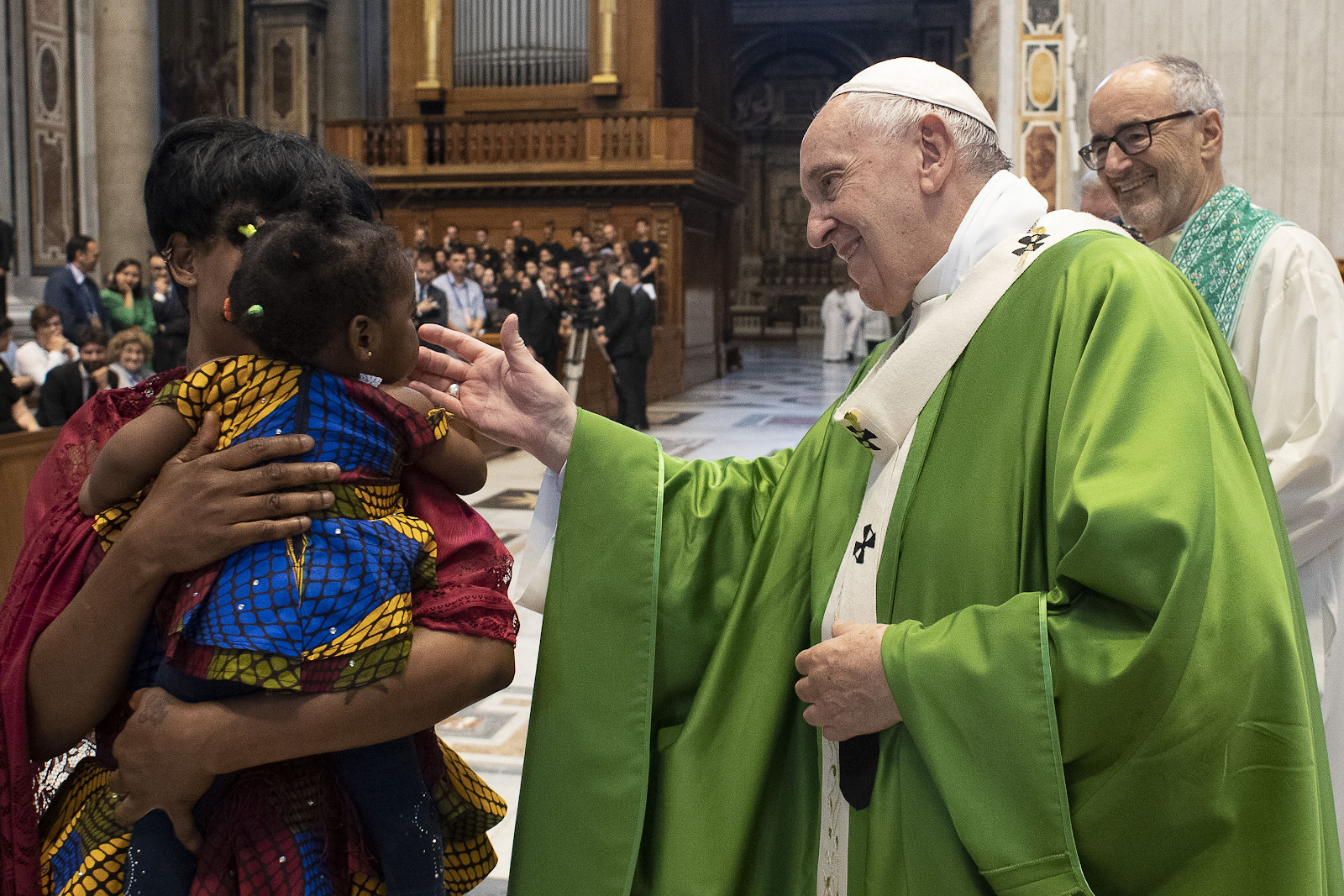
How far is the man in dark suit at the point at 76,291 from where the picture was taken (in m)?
8.94

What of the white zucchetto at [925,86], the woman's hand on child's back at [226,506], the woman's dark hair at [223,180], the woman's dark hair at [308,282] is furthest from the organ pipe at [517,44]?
the woman's hand on child's back at [226,506]

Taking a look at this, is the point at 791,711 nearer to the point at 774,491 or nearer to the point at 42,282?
the point at 774,491

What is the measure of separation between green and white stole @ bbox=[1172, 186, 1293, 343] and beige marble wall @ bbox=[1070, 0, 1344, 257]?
4876mm

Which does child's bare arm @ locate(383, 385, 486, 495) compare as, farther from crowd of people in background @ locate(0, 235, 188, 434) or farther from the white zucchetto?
crowd of people in background @ locate(0, 235, 188, 434)

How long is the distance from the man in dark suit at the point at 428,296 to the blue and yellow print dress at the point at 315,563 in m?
9.16

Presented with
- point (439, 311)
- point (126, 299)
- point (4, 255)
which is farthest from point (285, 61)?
point (4, 255)

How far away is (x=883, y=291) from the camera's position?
1843 millimetres

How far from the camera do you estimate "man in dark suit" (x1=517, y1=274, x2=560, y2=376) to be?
39.0ft

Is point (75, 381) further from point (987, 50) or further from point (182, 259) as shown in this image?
point (987, 50)

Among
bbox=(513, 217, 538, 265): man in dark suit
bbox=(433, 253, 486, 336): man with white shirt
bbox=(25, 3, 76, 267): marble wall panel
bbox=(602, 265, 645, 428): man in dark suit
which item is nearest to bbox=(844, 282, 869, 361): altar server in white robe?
bbox=(513, 217, 538, 265): man in dark suit

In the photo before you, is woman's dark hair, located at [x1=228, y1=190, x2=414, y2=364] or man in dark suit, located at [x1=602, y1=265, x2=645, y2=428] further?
man in dark suit, located at [x1=602, y1=265, x2=645, y2=428]

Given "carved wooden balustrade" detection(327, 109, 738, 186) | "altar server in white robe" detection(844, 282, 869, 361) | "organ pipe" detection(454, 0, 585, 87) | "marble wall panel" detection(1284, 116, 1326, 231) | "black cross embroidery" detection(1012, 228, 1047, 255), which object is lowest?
"altar server in white robe" detection(844, 282, 869, 361)

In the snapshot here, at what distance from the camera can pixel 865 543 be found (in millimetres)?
1743

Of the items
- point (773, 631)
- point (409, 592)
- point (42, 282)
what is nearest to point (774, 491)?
point (773, 631)
